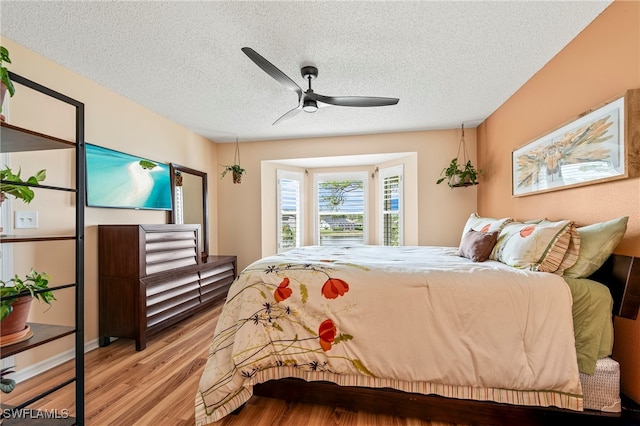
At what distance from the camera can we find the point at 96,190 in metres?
2.54

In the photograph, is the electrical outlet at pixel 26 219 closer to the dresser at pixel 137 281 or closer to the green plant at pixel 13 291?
the dresser at pixel 137 281

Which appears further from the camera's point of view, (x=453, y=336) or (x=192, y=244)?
(x=192, y=244)

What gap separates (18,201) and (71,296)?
85 cm

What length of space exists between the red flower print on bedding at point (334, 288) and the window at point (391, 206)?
282 centimetres

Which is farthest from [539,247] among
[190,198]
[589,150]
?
[190,198]

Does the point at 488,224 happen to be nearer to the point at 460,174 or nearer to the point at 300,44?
the point at 460,174

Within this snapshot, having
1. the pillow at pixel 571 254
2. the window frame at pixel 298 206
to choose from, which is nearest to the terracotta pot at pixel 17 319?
the pillow at pixel 571 254

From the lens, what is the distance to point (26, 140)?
1.41 m

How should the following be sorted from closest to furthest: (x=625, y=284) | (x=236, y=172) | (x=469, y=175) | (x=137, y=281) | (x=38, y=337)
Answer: (x=38, y=337) < (x=625, y=284) < (x=137, y=281) < (x=469, y=175) < (x=236, y=172)

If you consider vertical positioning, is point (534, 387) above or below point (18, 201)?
below

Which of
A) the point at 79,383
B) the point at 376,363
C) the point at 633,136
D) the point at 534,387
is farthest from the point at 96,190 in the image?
the point at 633,136

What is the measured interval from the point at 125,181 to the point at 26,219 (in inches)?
34.5

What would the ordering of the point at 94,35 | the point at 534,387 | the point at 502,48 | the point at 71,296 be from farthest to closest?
1. the point at 71,296
2. the point at 502,48
3. the point at 94,35
4. the point at 534,387

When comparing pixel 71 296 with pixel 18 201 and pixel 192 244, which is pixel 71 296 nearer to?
pixel 18 201
